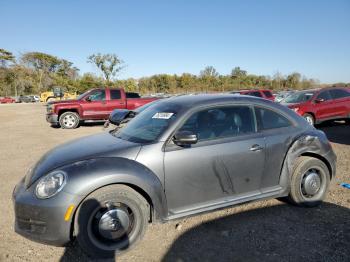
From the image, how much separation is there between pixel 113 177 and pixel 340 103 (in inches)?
439

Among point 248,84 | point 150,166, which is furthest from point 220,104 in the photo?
point 248,84

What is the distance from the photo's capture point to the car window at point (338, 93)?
1156 cm

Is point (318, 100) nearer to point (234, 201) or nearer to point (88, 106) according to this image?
point (234, 201)

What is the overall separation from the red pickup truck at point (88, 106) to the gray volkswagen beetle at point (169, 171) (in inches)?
399

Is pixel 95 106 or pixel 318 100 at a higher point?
pixel 318 100

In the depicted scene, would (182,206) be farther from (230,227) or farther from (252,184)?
(252,184)

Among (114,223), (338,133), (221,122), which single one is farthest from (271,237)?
(338,133)

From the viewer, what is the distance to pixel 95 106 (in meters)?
13.9

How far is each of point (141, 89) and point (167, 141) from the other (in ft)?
180

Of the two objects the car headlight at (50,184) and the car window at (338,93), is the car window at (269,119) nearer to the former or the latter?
the car headlight at (50,184)

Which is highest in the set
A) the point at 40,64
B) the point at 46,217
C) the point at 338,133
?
the point at 40,64

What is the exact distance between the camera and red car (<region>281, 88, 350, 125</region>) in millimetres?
11109

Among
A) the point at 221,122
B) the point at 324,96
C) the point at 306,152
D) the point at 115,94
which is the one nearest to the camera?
the point at 221,122

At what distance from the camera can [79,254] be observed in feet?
10.1
